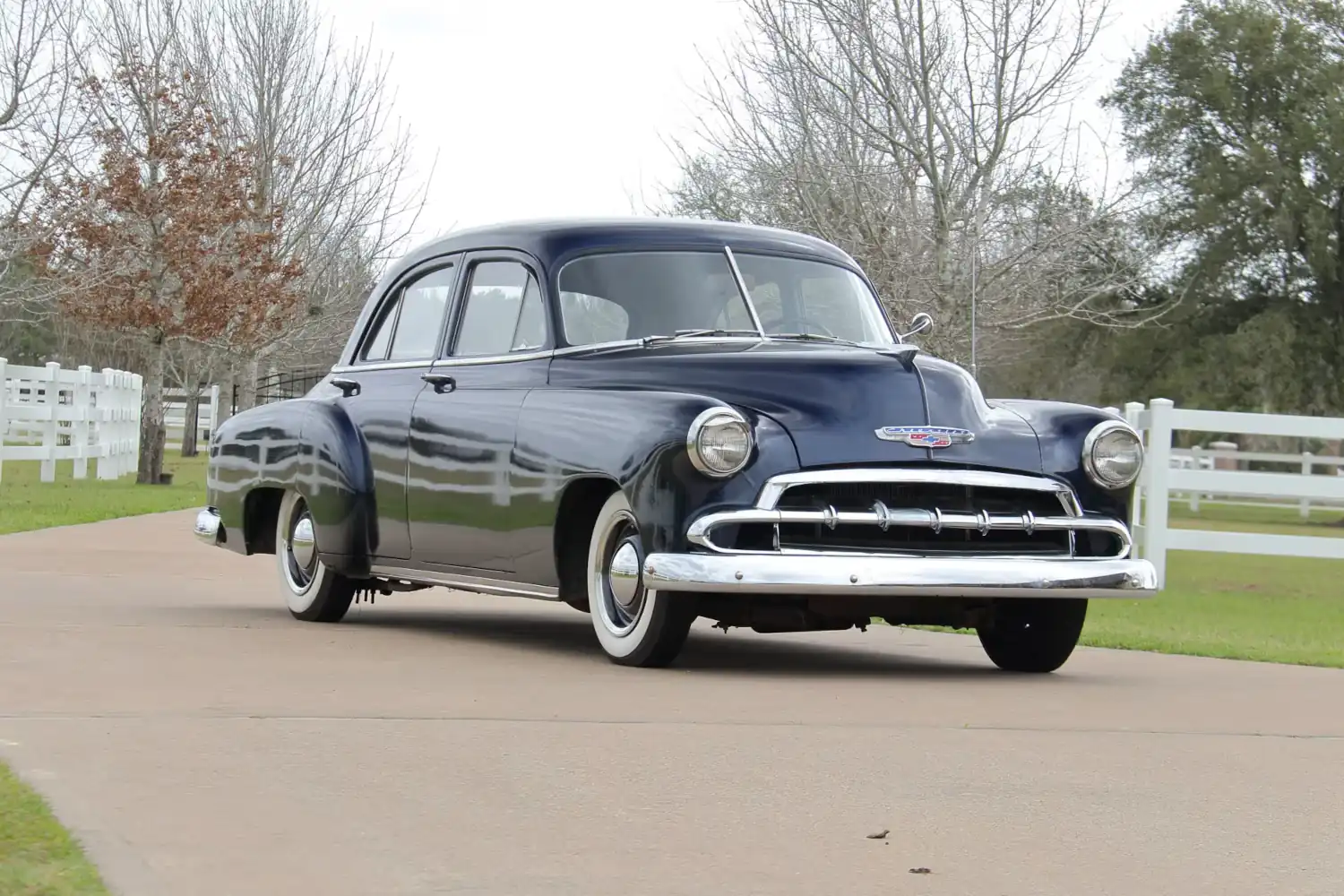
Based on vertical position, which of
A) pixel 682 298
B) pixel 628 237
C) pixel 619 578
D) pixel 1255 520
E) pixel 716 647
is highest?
pixel 628 237

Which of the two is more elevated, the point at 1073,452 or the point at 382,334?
the point at 382,334

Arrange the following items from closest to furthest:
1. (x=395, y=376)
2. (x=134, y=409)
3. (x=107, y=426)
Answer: (x=395, y=376) < (x=107, y=426) < (x=134, y=409)

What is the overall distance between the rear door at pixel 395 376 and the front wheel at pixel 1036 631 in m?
2.58

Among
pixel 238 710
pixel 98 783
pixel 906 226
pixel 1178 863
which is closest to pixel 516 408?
pixel 238 710

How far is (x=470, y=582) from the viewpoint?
9273 millimetres

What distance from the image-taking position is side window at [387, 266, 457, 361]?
33.1ft

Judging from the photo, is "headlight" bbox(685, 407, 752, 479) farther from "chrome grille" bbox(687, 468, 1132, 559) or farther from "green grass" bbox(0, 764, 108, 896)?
"green grass" bbox(0, 764, 108, 896)

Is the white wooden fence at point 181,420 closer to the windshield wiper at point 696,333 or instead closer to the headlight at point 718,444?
the windshield wiper at point 696,333

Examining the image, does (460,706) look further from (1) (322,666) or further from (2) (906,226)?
(2) (906,226)

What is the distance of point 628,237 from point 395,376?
4.71 ft

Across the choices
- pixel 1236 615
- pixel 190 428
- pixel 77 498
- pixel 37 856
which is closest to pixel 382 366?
pixel 37 856

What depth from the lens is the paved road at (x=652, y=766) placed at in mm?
4695

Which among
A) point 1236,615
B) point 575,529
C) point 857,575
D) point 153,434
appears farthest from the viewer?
point 153,434

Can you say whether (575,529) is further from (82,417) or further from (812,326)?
(82,417)
